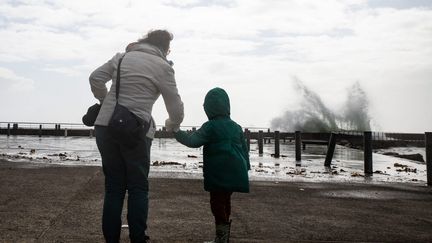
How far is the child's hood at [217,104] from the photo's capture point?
12.3 ft

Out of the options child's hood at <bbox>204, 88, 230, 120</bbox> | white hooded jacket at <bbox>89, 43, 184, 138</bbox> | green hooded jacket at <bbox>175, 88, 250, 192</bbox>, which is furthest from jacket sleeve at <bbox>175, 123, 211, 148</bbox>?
white hooded jacket at <bbox>89, 43, 184, 138</bbox>

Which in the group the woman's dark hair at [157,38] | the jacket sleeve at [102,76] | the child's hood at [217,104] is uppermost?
the woman's dark hair at [157,38]

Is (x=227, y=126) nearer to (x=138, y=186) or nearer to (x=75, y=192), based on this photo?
(x=138, y=186)

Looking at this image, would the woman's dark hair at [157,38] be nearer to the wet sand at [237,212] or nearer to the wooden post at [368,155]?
the wet sand at [237,212]

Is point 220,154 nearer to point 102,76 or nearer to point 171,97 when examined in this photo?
point 171,97

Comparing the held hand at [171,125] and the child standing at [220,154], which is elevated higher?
the held hand at [171,125]

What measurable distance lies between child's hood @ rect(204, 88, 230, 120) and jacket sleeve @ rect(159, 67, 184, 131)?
1.85 feet

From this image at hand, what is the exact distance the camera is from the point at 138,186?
306cm

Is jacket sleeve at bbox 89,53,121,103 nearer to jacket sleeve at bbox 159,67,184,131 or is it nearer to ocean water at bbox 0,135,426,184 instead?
jacket sleeve at bbox 159,67,184,131

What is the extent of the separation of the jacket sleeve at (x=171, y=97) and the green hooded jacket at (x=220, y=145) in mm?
392

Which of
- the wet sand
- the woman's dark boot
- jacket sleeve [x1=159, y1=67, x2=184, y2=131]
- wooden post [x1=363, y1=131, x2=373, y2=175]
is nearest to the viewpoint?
jacket sleeve [x1=159, y1=67, x2=184, y2=131]

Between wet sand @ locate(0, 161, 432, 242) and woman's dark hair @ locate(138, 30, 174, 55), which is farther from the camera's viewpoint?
wet sand @ locate(0, 161, 432, 242)

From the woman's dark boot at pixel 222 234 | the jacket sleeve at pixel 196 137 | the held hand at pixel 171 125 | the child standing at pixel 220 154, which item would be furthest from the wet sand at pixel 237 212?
the held hand at pixel 171 125

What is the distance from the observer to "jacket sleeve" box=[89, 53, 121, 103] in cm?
321
